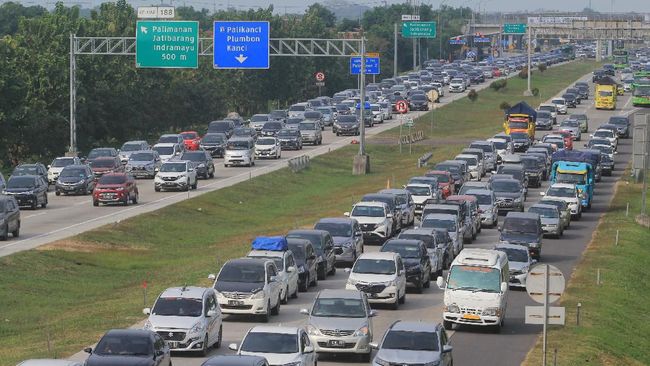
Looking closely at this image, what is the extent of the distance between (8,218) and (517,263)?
65.6ft

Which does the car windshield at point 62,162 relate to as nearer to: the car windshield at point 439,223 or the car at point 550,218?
the car at point 550,218

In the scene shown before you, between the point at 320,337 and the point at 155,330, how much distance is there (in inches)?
140

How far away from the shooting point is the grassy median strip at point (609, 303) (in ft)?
119

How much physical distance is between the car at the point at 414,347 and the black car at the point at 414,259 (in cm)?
1293

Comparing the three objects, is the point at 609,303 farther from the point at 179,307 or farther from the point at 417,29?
the point at 417,29

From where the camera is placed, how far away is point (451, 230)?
170ft

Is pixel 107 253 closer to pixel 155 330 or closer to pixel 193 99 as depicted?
pixel 155 330

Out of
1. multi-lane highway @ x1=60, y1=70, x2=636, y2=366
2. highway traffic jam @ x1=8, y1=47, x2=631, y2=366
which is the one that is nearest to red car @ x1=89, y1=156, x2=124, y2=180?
highway traffic jam @ x1=8, y1=47, x2=631, y2=366

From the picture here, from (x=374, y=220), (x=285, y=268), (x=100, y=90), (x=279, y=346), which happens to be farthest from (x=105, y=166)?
(x=279, y=346)

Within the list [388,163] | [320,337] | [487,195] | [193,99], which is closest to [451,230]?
[487,195]

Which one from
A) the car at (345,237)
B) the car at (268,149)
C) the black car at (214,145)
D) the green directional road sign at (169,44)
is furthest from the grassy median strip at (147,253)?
the green directional road sign at (169,44)

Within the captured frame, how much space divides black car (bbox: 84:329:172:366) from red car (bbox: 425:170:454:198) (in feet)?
125

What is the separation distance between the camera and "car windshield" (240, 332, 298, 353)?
29156 millimetres

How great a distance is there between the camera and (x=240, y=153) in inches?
3536
